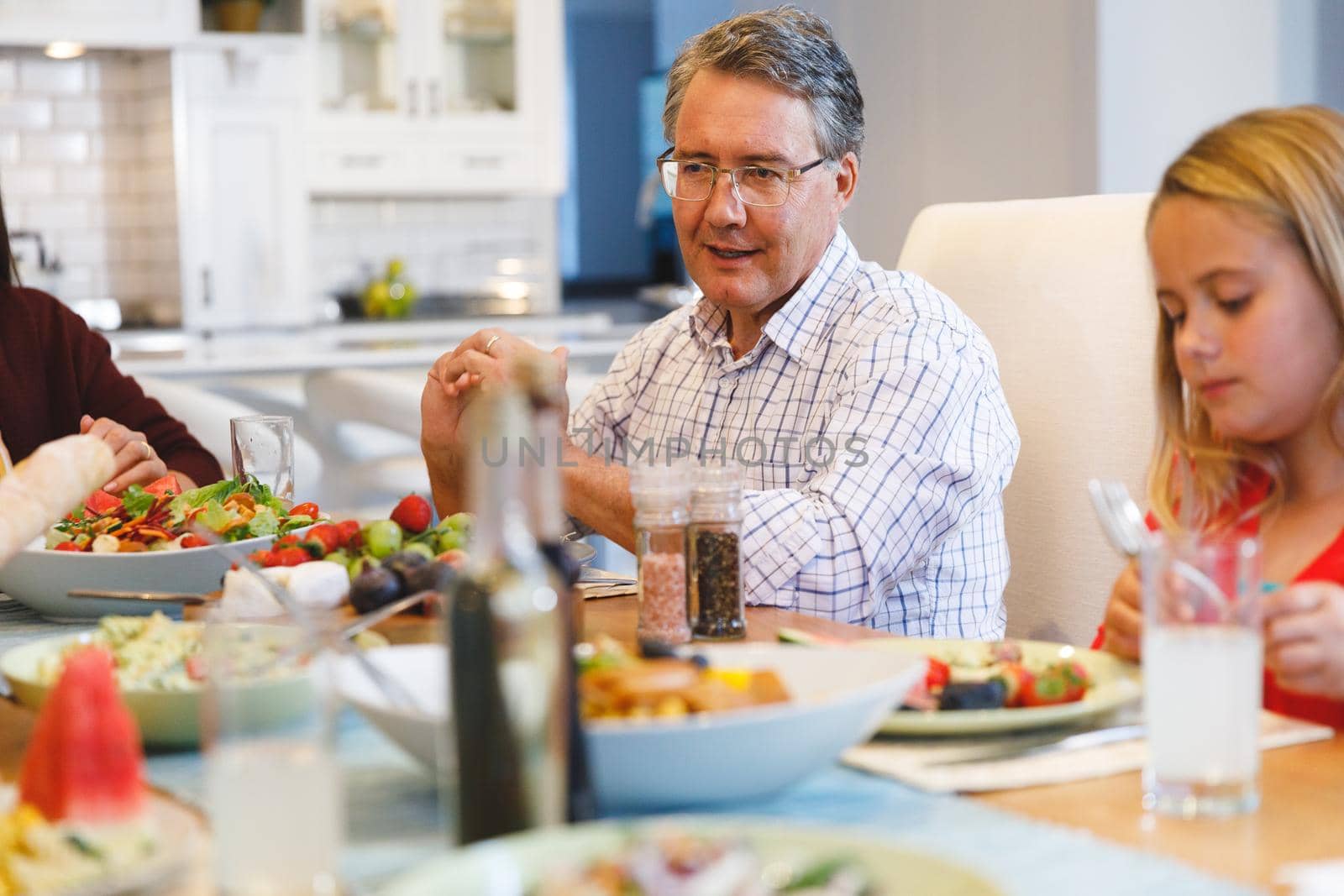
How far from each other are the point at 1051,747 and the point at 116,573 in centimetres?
93

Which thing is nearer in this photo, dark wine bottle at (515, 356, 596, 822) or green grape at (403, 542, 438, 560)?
dark wine bottle at (515, 356, 596, 822)

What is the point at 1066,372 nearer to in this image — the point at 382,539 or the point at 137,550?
the point at 382,539

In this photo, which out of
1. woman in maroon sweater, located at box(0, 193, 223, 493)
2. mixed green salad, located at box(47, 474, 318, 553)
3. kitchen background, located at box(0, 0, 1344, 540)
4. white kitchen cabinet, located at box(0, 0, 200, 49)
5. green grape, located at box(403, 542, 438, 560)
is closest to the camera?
green grape, located at box(403, 542, 438, 560)

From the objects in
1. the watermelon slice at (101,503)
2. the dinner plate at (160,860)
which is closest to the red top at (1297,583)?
the dinner plate at (160,860)

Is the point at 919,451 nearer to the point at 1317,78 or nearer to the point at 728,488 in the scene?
the point at 728,488

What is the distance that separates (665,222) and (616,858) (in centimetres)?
908

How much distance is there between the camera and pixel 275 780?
70cm

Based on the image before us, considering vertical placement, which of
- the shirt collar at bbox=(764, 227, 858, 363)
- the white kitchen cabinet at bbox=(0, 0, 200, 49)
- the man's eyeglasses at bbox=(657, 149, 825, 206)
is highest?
the white kitchen cabinet at bbox=(0, 0, 200, 49)

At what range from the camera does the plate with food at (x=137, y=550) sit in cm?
155

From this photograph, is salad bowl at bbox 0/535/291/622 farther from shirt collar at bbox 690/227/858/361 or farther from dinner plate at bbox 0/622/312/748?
shirt collar at bbox 690/227/858/361

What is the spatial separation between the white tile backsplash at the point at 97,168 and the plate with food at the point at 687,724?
472 cm

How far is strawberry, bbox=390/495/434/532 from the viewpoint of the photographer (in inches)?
58.7

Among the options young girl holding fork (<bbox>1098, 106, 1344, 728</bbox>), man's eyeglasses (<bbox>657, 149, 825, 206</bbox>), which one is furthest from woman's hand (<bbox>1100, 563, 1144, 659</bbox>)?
man's eyeglasses (<bbox>657, 149, 825, 206</bbox>)

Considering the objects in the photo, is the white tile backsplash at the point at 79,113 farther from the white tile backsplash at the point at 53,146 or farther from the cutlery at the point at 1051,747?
the cutlery at the point at 1051,747
